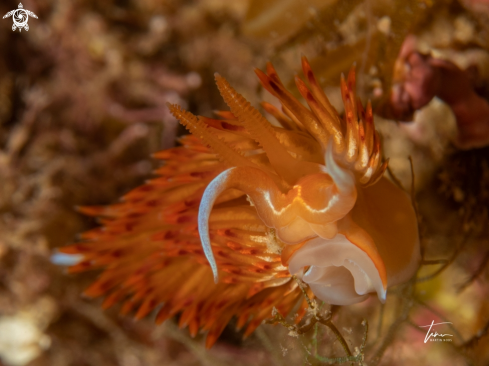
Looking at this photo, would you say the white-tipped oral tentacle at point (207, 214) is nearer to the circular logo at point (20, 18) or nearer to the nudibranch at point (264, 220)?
the nudibranch at point (264, 220)

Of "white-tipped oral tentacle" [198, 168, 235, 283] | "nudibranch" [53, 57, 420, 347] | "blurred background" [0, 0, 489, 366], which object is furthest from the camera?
"blurred background" [0, 0, 489, 366]

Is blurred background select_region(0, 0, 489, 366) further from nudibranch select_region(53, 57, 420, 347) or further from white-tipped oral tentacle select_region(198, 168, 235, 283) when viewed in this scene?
white-tipped oral tentacle select_region(198, 168, 235, 283)

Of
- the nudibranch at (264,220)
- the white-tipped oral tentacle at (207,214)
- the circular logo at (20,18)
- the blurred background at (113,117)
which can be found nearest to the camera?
the white-tipped oral tentacle at (207,214)

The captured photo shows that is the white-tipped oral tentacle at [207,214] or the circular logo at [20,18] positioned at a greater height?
the circular logo at [20,18]

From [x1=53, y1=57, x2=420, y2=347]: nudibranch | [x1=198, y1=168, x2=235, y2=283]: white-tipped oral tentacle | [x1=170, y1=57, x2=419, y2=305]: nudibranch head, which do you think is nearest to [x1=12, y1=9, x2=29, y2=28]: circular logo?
[x1=53, y1=57, x2=420, y2=347]: nudibranch

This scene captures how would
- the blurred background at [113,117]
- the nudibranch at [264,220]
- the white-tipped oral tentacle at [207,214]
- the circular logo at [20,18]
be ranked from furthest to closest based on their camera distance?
1. the circular logo at [20,18]
2. the blurred background at [113,117]
3. the nudibranch at [264,220]
4. the white-tipped oral tentacle at [207,214]

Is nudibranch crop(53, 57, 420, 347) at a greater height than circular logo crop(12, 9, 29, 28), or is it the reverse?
circular logo crop(12, 9, 29, 28)

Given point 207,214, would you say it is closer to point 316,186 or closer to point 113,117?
point 316,186

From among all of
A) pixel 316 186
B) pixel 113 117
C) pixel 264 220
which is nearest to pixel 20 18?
pixel 113 117

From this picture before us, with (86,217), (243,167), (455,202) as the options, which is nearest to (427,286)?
(455,202)

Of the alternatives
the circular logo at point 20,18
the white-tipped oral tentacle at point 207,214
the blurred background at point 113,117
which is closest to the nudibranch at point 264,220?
the white-tipped oral tentacle at point 207,214

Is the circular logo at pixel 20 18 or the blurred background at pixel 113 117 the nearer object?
the blurred background at pixel 113 117
